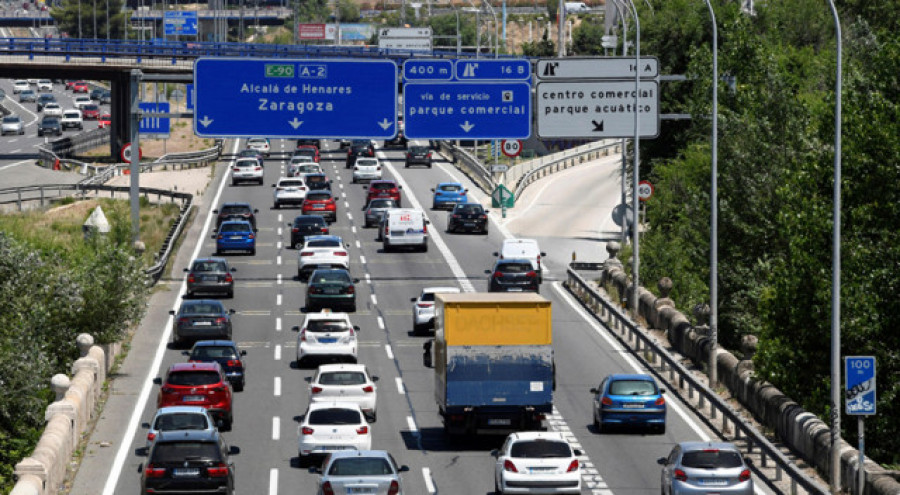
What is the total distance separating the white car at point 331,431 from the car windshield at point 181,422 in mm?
2277

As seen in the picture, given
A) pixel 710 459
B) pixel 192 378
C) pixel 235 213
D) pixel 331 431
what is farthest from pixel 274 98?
pixel 710 459

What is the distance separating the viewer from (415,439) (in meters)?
34.2

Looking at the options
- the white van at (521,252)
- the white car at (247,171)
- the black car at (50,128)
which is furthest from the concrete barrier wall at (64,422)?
the black car at (50,128)

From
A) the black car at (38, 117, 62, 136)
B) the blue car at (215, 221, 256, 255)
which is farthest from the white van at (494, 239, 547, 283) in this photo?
the black car at (38, 117, 62, 136)

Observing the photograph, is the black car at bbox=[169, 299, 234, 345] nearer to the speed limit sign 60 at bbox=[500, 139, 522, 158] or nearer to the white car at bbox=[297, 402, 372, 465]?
the white car at bbox=[297, 402, 372, 465]

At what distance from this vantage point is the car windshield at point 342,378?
35.2m

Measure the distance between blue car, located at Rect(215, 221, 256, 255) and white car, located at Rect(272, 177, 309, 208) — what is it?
14927 mm

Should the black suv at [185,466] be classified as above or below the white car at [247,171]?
below

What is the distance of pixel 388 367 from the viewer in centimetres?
4300

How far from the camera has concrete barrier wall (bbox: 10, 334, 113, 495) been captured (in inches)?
1031

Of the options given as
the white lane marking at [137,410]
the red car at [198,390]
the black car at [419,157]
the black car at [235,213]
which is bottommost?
the white lane marking at [137,410]

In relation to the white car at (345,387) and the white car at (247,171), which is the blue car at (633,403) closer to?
the white car at (345,387)

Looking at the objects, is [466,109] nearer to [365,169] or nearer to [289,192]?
[289,192]

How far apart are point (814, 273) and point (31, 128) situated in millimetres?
114127
